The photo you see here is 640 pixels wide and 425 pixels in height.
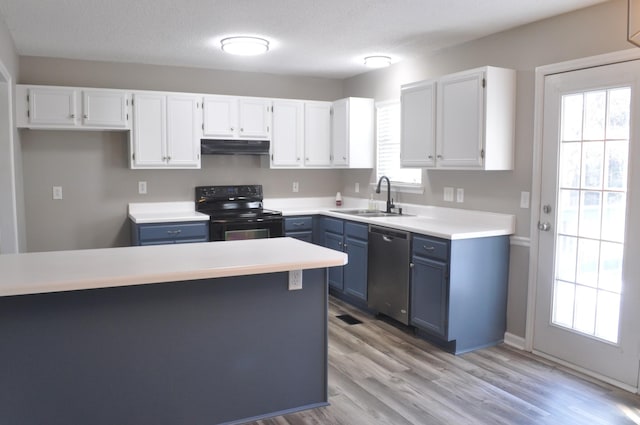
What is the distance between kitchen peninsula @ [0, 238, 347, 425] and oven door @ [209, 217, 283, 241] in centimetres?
190

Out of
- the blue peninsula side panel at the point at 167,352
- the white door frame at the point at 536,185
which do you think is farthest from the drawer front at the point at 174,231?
the white door frame at the point at 536,185

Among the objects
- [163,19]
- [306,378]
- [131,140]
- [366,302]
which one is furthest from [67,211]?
[306,378]

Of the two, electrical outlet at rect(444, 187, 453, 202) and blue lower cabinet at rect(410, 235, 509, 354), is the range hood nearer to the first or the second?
electrical outlet at rect(444, 187, 453, 202)

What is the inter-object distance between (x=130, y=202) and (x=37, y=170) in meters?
0.87

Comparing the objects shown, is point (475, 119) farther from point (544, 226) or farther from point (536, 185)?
point (544, 226)

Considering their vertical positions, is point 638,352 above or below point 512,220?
below

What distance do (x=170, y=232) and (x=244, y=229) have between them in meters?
0.69

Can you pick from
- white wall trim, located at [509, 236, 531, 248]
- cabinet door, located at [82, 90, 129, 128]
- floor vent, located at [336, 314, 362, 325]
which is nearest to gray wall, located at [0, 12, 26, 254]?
cabinet door, located at [82, 90, 129, 128]

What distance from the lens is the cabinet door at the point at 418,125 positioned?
4137 millimetres

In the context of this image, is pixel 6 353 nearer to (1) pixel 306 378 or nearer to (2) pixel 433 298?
(1) pixel 306 378

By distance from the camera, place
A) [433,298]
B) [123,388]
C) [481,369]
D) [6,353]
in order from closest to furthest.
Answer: [6,353] < [123,388] < [481,369] < [433,298]

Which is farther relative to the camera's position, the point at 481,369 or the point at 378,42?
the point at 378,42

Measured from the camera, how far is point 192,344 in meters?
2.52

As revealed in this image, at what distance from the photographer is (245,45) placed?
4160 mm
